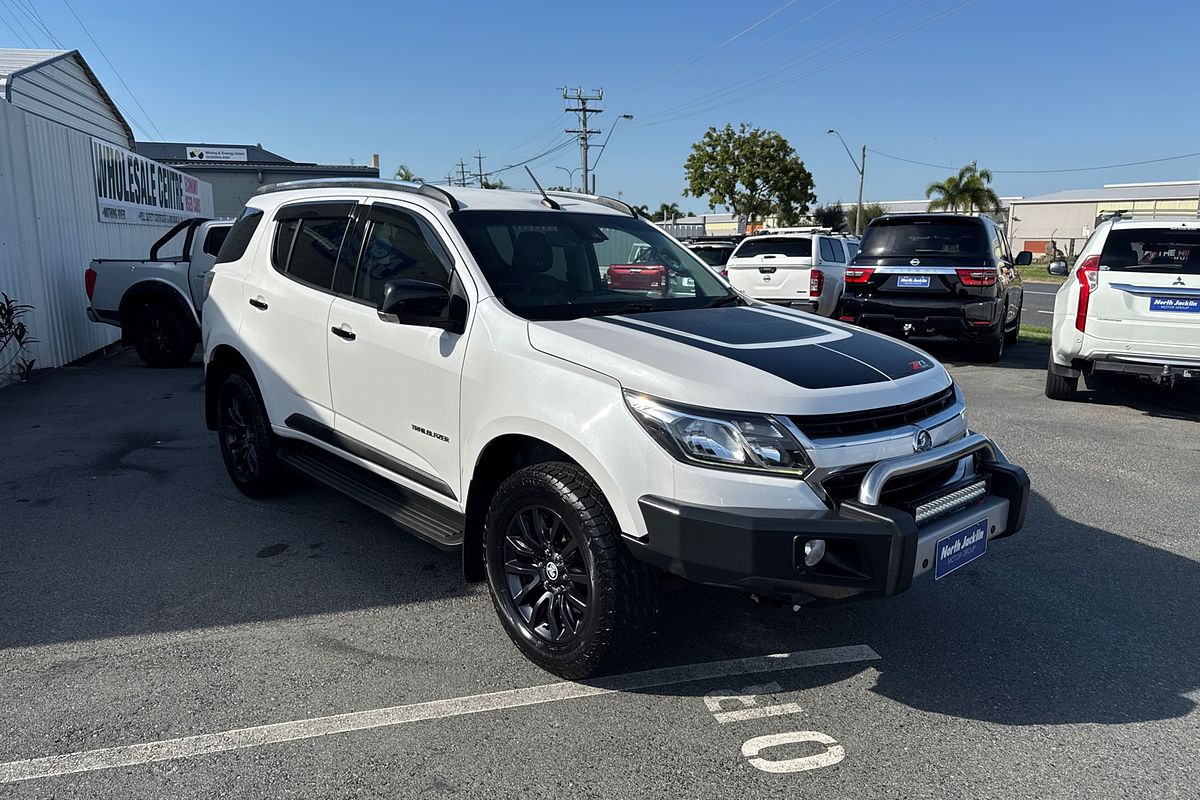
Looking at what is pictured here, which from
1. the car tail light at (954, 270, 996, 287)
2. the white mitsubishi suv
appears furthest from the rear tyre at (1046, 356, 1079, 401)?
the white mitsubishi suv

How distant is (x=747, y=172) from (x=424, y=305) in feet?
152

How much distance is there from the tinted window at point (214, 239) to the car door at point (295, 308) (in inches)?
251

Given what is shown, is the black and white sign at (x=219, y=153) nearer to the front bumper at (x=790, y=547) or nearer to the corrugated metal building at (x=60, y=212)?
the corrugated metal building at (x=60, y=212)

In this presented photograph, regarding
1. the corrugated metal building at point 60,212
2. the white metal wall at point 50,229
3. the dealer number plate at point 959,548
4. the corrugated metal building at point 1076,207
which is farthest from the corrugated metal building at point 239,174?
the corrugated metal building at point 1076,207

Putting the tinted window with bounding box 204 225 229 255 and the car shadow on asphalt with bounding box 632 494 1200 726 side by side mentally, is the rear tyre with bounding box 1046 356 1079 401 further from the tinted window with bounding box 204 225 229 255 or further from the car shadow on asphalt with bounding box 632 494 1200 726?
the tinted window with bounding box 204 225 229 255

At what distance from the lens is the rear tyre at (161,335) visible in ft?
37.2

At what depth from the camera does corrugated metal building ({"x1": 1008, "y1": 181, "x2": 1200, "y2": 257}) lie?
7075 cm

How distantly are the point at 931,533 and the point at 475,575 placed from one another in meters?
1.86

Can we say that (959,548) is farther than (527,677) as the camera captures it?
No

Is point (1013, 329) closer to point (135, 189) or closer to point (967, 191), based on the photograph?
point (135, 189)

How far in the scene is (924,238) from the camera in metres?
10.9

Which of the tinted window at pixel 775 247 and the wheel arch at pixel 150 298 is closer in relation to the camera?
the wheel arch at pixel 150 298

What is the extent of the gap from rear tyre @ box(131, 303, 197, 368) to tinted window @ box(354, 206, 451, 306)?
819 centimetres

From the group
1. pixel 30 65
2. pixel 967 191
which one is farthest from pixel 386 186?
pixel 967 191
